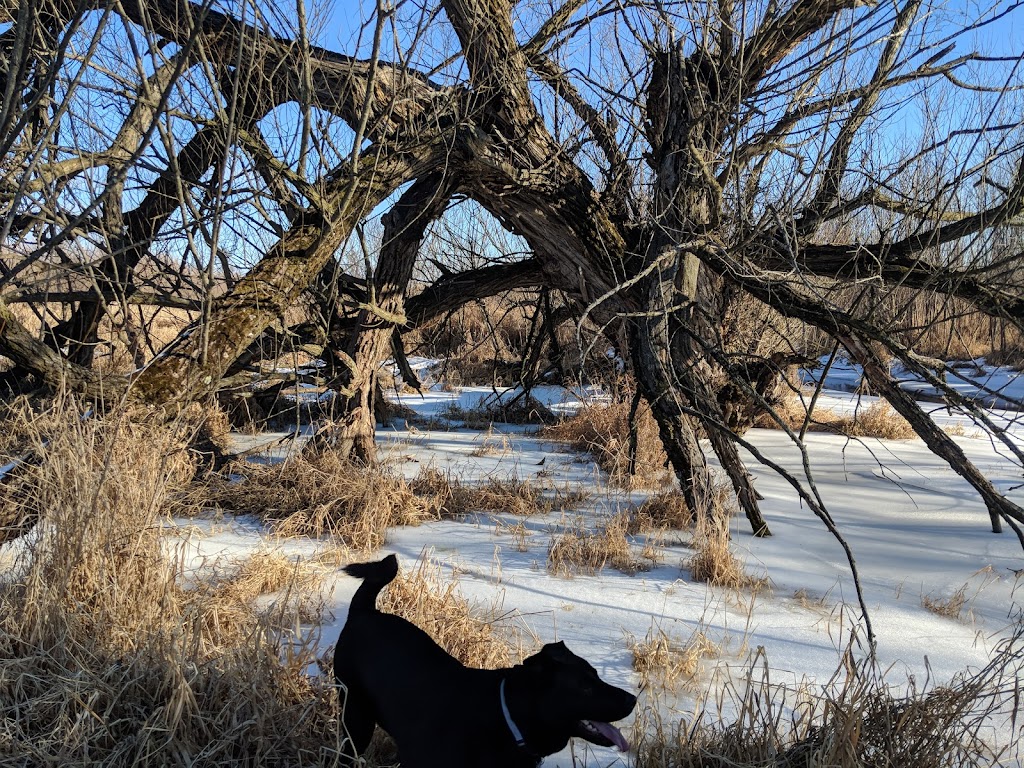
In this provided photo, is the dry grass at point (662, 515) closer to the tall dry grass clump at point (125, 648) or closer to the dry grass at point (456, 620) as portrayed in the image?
the dry grass at point (456, 620)

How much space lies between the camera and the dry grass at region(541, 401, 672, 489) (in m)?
5.41

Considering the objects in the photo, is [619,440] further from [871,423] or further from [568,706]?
[568,706]

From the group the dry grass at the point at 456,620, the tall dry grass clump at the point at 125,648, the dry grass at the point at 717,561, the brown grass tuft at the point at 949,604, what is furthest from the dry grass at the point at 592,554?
the tall dry grass clump at the point at 125,648

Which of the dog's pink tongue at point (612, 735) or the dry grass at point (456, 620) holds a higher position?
the dog's pink tongue at point (612, 735)

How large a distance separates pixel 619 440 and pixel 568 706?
4.83 m

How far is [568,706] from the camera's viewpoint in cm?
169

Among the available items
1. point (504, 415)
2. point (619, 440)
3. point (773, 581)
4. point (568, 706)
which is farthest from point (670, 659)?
point (504, 415)

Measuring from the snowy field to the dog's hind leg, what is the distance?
→ 64 cm

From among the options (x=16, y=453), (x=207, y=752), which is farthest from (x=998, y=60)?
(x=16, y=453)

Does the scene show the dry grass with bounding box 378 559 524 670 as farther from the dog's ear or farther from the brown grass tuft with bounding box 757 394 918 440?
the brown grass tuft with bounding box 757 394 918 440

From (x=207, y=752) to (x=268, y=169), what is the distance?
300 cm

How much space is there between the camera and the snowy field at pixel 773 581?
294 cm

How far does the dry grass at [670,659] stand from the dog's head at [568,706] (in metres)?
0.93

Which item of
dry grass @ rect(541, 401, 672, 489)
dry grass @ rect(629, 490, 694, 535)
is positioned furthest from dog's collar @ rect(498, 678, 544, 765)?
dry grass @ rect(541, 401, 672, 489)
